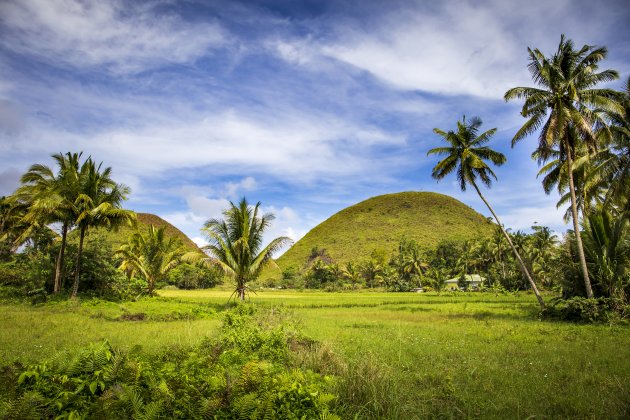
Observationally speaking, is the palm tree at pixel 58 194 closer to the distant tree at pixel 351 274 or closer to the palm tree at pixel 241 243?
the palm tree at pixel 241 243

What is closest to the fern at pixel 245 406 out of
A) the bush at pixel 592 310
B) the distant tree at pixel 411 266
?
the bush at pixel 592 310

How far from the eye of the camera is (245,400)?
3.24 meters

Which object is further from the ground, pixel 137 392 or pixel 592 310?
pixel 137 392

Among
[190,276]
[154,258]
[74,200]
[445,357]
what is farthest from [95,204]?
[190,276]

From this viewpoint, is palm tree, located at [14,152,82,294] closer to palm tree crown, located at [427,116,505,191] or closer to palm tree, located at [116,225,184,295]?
palm tree, located at [116,225,184,295]

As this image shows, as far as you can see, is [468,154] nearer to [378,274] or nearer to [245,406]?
[245,406]

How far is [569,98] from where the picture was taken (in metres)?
18.7

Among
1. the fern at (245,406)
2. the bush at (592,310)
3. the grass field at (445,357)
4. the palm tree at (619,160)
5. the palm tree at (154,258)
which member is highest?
the palm tree at (619,160)

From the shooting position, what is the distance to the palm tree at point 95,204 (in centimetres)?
2194

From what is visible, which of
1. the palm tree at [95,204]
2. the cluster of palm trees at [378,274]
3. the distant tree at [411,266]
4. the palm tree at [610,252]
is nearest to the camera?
the palm tree at [610,252]

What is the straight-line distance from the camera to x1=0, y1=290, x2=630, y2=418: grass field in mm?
5723

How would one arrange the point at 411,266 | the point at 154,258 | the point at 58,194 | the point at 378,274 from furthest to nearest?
the point at 378,274 → the point at 411,266 → the point at 154,258 → the point at 58,194

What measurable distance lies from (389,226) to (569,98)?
10170 centimetres

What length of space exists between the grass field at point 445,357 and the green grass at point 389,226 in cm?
8538
